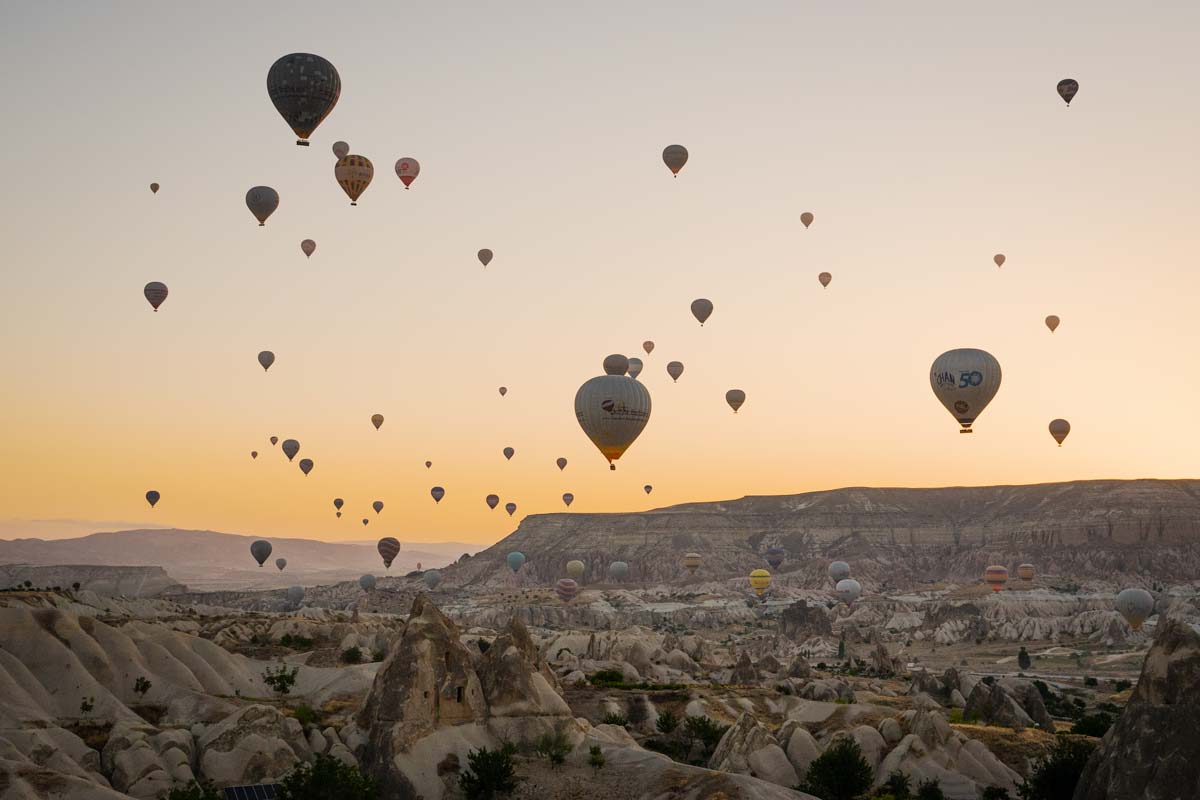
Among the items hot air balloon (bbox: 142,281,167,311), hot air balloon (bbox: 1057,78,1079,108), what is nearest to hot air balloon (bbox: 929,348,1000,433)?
hot air balloon (bbox: 1057,78,1079,108)

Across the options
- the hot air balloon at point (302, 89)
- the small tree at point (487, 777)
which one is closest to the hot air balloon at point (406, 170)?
the hot air balloon at point (302, 89)

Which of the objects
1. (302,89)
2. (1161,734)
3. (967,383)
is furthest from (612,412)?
(1161,734)

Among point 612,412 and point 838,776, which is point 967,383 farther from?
point 838,776

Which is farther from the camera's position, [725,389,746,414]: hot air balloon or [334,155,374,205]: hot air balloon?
[725,389,746,414]: hot air balloon

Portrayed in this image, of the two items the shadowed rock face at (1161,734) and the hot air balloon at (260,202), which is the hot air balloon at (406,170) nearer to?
the hot air balloon at (260,202)

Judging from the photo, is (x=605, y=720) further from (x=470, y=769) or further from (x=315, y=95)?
(x=315, y=95)

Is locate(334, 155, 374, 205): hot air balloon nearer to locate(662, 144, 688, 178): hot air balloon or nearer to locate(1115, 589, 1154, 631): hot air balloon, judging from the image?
locate(662, 144, 688, 178): hot air balloon

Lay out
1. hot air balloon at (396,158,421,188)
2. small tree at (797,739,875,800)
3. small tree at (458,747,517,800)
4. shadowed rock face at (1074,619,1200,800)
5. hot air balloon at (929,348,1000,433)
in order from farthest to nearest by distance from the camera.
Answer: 1. hot air balloon at (396,158,421,188)
2. hot air balloon at (929,348,1000,433)
3. small tree at (797,739,875,800)
4. small tree at (458,747,517,800)
5. shadowed rock face at (1074,619,1200,800)

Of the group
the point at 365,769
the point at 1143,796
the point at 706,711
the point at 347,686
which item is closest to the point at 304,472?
the point at 347,686
